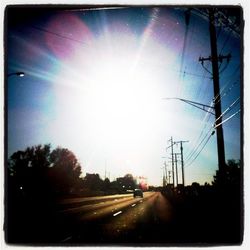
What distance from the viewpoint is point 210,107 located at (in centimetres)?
1614

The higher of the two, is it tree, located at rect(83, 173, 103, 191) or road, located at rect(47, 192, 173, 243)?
road, located at rect(47, 192, 173, 243)

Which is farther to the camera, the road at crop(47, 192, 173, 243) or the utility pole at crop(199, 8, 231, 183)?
the utility pole at crop(199, 8, 231, 183)

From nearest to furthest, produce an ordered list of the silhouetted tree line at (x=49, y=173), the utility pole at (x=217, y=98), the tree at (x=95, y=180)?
the utility pole at (x=217, y=98)
the silhouetted tree line at (x=49, y=173)
the tree at (x=95, y=180)

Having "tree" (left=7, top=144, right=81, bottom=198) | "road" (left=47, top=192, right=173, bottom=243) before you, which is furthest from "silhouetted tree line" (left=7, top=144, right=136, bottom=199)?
"road" (left=47, top=192, right=173, bottom=243)

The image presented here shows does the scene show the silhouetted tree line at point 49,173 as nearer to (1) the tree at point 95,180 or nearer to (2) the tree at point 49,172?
(2) the tree at point 49,172

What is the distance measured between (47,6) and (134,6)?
2006 millimetres

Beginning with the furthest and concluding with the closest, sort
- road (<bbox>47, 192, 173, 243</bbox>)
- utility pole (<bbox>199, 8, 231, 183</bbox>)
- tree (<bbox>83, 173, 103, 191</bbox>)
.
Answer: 1. tree (<bbox>83, 173, 103, 191</bbox>)
2. utility pole (<bbox>199, 8, 231, 183</bbox>)
3. road (<bbox>47, 192, 173, 243</bbox>)

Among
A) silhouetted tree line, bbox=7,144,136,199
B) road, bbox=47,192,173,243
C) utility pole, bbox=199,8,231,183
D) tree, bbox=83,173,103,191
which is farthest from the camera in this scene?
tree, bbox=83,173,103,191

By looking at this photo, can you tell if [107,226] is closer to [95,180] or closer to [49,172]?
[49,172]

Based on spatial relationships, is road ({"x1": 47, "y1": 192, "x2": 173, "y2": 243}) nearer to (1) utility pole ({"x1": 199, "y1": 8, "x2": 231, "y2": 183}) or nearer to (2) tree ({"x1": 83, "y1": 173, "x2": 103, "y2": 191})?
(1) utility pole ({"x1": 199, "y1": 8, "x2": 231, "y2": 183})

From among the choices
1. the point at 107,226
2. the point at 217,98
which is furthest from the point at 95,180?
the point at 107,226

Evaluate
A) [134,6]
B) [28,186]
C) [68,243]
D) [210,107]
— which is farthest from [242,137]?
[28,186]

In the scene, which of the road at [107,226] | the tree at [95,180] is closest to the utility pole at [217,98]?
the road at [107,226]

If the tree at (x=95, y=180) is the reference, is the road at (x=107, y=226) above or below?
above
